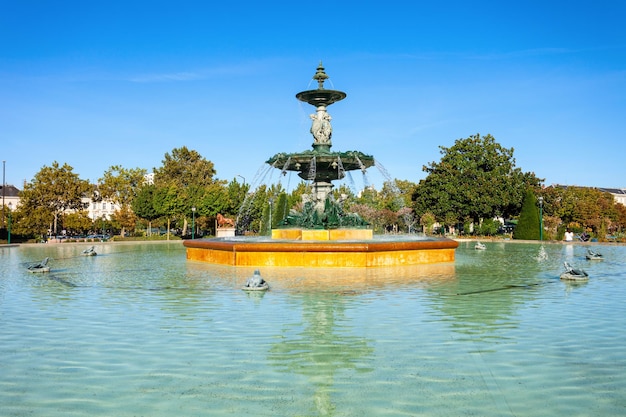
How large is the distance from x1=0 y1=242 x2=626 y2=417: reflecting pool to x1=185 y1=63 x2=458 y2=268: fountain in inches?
195

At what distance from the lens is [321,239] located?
2306 centimetres

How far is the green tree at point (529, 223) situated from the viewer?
47.2 m

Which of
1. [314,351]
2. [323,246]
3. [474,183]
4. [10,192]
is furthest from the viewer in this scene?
[10,192]

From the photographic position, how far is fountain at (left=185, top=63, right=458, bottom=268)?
17828mm

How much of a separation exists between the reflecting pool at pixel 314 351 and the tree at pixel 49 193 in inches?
2067

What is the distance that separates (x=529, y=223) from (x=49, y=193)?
2119 inches

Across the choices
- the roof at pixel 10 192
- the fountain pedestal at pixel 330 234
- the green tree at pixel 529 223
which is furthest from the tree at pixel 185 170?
the fountain pedestal at pixel 330 234

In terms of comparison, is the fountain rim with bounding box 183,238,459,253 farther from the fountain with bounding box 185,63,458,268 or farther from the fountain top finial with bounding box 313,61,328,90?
the fountain top finial with bounding box 313,61,328,90

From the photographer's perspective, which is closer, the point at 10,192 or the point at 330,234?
the point at 330,234

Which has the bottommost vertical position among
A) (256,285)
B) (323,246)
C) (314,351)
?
(314,351)

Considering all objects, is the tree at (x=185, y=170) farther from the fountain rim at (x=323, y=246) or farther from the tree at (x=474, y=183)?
the fountain rim at (x=323, y=246)

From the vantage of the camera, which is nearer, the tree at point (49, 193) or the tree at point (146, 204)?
the tree at point (49, 193)

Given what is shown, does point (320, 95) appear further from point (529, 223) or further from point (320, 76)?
point (529, 223)

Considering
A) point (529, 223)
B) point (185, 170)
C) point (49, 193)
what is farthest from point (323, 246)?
point (185, 170)
